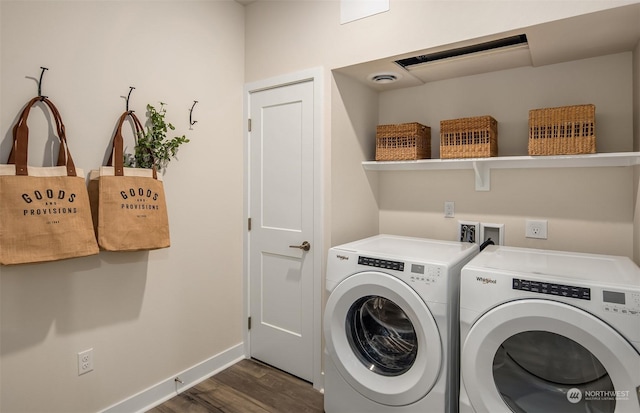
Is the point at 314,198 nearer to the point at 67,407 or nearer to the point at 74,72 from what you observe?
the point at 74,72

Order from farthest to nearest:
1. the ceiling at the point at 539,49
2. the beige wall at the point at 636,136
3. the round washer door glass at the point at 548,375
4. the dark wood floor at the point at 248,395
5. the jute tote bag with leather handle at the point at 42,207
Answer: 1. the dark wood floor at the point at 248,395
2. the beige wall at the point at 636,136
3. the ceiling at the point at 539,49
4. the jute tote bag with leather handle at the point at 42,207
5. the round washer door glass at the point at 548,375

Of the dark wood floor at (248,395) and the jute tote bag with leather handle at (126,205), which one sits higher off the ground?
the jute tote bag with leather handle at (126,205)

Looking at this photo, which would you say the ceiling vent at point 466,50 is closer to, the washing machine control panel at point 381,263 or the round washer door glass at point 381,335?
the washing machine control panel at point 381,263

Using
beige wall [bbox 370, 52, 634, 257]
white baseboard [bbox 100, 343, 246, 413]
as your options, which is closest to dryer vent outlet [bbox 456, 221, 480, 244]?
beige wall [bbox 370, 52, 634, 257]

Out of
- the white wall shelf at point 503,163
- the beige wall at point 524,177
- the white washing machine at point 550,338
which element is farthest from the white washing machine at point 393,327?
the white wall shelf at point 503,163

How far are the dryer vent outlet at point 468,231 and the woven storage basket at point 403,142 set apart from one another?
1.64 feet

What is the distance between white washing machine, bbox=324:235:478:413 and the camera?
1.68 metres

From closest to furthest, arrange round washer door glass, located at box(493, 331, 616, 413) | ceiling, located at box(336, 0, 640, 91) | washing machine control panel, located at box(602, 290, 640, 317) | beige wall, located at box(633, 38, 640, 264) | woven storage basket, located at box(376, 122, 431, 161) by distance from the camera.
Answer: washing machine control panel, located at box(602, 290, 640, 317)
round washer door glass, located at box(493, 331, 616, 413)
ceiling, located at box(336, 0, 640, 91)
beige wall, located at box(633, 38, 640, 264)
woven storage basket, located at box(376, 122, 431, 161)

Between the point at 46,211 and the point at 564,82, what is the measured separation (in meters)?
Answer: 2.66

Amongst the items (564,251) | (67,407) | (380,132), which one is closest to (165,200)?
(67,407)

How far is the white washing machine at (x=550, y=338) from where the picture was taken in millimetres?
1289

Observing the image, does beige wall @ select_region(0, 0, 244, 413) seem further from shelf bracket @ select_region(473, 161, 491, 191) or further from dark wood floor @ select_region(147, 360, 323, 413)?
shelf bracket @ select_region(473, 161, 491, 191)

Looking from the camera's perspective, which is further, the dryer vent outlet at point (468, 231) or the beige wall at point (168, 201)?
the dryer vent outlet at point (468, 231)

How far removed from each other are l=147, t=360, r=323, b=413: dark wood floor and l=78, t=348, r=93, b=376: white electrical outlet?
1.58 ft
